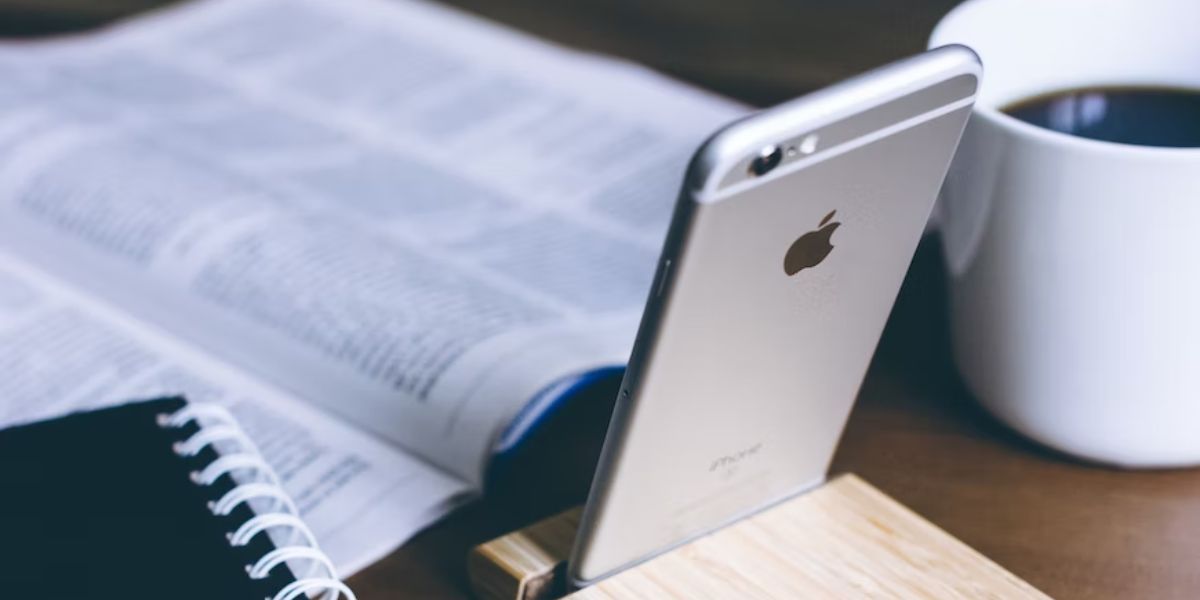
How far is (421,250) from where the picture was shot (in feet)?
2.08

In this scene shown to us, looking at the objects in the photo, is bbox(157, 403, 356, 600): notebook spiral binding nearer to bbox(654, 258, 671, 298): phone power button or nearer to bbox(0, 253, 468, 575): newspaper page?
bbox(0, 253, 468, 575): newspaper page

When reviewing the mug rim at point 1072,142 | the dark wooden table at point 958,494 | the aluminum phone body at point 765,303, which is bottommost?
the dark wooden table at point 958,494

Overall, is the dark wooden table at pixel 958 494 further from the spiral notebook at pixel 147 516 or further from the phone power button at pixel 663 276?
the phone power button at pixel 663 276

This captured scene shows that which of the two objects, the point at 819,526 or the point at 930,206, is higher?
the point at 930,206

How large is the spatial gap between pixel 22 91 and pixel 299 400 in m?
0.33

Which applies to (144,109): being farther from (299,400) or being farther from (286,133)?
(299,400)

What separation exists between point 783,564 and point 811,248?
115 millimetres

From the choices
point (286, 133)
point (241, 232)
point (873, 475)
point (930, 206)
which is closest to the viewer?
point (930, 206)

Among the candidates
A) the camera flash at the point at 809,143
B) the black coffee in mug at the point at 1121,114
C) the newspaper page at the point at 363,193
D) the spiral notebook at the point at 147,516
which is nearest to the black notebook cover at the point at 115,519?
the spiral notebook at the point at 147,516

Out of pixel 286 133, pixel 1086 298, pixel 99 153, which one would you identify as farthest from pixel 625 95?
pixel 1086 298

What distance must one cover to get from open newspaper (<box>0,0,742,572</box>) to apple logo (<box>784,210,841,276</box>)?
0.17m

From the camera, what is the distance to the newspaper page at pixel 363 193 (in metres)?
0.55

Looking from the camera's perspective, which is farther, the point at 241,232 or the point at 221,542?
the point at 241,232

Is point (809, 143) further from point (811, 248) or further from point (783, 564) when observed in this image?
point (783, 564)
